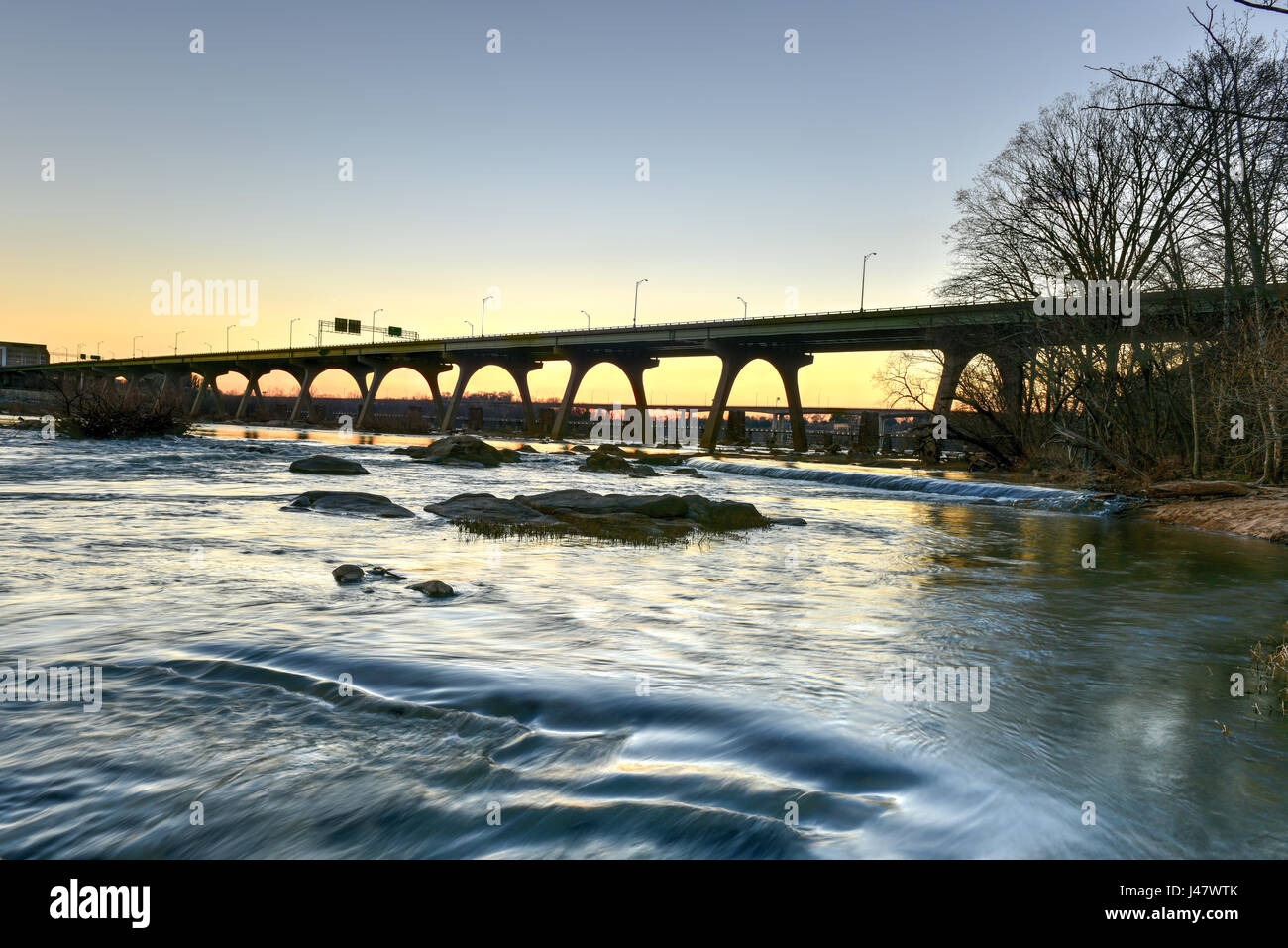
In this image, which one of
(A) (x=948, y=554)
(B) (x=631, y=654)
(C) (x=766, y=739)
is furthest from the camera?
(A) (x=948, y=554)

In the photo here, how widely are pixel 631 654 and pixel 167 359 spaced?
479 ft

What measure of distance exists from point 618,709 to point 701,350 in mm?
72854

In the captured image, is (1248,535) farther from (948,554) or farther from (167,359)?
(167,359)

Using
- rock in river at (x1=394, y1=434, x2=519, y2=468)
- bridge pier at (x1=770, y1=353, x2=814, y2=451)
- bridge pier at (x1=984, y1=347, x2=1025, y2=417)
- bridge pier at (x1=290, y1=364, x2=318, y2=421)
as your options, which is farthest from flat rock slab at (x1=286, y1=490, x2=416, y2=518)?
bridge pier at (x1=290, y1=364, x2=318, y2=421)

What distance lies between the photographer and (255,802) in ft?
12.7

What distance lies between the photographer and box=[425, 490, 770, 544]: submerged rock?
14.0 meters

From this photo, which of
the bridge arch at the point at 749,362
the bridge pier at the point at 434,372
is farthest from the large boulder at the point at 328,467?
the bridge pier at the point at 434,372

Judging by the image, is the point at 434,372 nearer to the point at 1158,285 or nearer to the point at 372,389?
the point at 372,389

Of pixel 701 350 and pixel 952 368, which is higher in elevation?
pixel 701 350

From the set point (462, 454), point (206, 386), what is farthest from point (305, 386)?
point (462, 454)

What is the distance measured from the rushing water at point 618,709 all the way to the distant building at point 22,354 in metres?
226

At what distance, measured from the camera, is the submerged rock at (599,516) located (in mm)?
14023

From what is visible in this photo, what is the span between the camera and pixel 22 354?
19325cm
